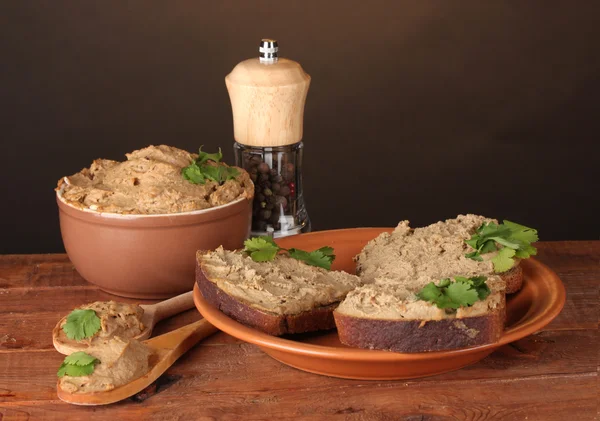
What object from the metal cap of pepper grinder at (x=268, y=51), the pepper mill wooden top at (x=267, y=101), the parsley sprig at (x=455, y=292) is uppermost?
the metal cap of pepper grinder at (x=268, y=51)

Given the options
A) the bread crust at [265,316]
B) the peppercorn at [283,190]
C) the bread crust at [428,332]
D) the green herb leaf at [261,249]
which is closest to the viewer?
the bread crust at [428,332]

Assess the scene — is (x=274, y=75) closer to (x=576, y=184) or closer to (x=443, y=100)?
(x=443, y=100)

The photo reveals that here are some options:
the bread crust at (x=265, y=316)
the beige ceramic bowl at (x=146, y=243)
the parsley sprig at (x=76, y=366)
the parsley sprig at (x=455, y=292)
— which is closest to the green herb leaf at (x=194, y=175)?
the beige ceramic bowl at (x=146, y=243)

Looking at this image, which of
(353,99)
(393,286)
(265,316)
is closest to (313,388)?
(265,316)

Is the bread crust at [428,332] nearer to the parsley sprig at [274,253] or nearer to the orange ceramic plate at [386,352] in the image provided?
the orange ceramic plate at [386,352]

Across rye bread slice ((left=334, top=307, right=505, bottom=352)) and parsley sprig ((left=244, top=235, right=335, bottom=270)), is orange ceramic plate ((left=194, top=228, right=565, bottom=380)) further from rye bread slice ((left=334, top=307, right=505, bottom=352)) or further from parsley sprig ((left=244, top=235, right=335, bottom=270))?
parsley sprig ((left=244, top=235, right=335, bottom=270))

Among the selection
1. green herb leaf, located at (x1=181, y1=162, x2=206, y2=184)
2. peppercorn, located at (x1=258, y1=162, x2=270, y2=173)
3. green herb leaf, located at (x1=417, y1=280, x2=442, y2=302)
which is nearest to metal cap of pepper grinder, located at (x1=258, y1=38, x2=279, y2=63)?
peppercorn, located at (x1=258, y1=162, x2=270, y2=173)

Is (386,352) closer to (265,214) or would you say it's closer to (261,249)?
(261,249)
